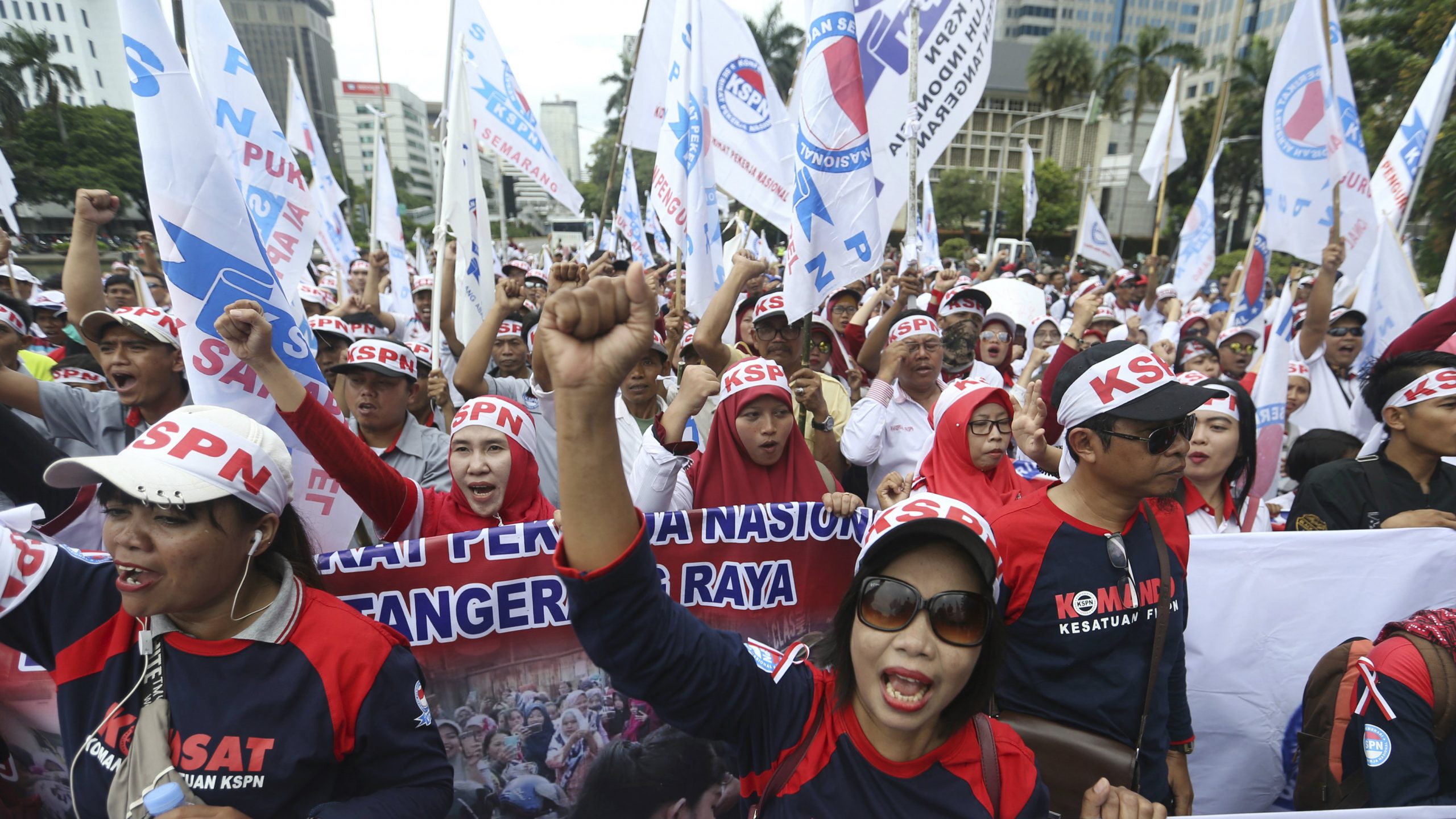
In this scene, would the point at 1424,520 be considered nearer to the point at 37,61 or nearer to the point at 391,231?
the point at 391,231


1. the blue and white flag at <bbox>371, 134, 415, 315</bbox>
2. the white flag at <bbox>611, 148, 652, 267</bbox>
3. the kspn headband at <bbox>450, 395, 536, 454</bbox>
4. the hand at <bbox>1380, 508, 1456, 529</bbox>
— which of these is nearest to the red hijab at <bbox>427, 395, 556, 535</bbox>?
the kspn headband at <bbox>450, 395, 536, 454</bbox>

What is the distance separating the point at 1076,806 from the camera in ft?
6.95

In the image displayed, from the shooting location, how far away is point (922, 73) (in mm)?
5617

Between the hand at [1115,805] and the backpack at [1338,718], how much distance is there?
0.87 metres

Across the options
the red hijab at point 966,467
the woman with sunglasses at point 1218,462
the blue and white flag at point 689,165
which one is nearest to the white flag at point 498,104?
the blue and white flag at point 689,165

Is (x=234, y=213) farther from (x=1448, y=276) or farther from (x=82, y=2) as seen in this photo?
(x=82, y=2)

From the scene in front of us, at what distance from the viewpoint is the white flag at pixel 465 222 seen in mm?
4969

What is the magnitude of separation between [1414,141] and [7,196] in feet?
36.7

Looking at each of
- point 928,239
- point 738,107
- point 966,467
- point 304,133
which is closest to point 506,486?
point 966,467

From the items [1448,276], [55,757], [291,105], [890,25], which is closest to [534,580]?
[55,757]

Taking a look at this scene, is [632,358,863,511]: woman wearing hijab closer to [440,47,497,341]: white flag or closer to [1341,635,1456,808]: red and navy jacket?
[1341,635,1456,808]: red and navy jacket

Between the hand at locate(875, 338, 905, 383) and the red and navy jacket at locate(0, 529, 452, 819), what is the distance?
8.99 ft

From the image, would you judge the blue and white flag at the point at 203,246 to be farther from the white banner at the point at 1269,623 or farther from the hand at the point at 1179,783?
the white banner at the point at 1269,623

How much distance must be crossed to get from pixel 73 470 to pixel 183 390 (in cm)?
171
